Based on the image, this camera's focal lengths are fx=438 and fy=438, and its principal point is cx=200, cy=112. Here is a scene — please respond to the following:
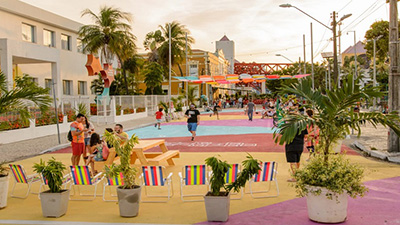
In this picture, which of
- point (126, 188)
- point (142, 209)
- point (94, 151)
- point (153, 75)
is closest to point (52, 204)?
point (126, 188)

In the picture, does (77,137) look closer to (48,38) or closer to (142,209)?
(142,209)

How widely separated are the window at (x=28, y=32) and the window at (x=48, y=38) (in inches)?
59.4

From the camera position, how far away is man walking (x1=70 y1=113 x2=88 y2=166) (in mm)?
11305

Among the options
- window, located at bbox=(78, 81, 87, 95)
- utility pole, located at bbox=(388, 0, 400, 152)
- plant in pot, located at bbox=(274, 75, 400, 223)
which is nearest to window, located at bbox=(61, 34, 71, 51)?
window, located at bbox=(78, 81, 87, 95)

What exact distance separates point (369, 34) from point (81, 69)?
3361 centimetres

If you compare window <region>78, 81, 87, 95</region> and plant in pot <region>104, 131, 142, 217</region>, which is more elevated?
window <region>78, 81, 87, 95</region>

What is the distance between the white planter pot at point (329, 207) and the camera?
21.7ft

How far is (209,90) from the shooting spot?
8381cm

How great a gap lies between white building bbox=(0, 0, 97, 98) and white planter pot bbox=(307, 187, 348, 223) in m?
20.5

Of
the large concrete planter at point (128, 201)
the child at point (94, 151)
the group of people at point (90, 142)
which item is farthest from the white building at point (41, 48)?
the large concrete planter at point (128, 201)

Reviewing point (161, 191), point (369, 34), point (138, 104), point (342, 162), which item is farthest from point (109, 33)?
point (342, 162)

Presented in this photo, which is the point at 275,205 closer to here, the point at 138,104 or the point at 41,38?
the point at 41,38

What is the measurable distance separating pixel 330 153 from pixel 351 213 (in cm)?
111

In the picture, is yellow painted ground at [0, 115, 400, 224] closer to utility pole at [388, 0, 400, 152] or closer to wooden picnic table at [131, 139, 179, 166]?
wooden picnic table at [131, 139, 179, 166]
